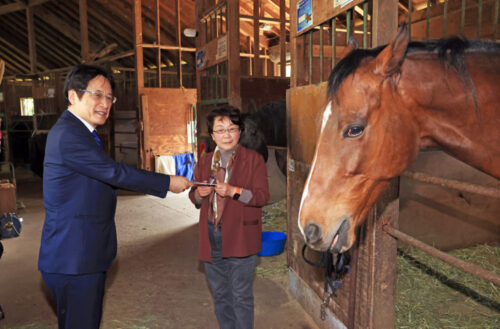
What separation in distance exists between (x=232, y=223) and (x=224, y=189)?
0.23 metres

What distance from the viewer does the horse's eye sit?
1.15 metres

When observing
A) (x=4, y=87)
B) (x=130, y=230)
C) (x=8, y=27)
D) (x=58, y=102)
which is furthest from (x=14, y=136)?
(x=130, y=230)

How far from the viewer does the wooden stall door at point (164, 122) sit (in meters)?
7.28

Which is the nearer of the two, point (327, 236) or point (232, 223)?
point (327, 236)

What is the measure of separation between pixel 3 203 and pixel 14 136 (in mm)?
7329

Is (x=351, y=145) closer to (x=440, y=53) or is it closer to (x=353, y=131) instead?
(x=353, y=131)

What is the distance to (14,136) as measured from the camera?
1106 centimetres

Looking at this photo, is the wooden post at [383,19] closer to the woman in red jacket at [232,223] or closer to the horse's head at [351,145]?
Result: the horse's head at [351,145]

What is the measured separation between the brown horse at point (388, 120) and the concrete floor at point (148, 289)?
5.18 ft

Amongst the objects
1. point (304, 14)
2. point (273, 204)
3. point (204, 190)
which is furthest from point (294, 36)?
point (273, 204)

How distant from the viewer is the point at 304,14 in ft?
8.21

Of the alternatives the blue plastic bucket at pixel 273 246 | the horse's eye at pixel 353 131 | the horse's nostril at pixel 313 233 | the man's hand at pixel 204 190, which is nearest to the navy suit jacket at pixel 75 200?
the man's hand at pixel 204 190

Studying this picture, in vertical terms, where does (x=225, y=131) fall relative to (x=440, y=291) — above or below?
above

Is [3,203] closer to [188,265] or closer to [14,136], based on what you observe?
[188,265]
